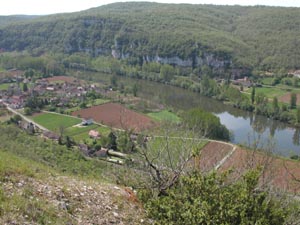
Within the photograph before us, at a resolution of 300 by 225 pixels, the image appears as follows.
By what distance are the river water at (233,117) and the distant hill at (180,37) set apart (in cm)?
1672

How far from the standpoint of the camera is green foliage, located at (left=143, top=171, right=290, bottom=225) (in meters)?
4.89

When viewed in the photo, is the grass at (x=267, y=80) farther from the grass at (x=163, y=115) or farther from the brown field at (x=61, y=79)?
the brown field at (x=61, y=79)

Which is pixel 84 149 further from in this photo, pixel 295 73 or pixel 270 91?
pixel 295 73

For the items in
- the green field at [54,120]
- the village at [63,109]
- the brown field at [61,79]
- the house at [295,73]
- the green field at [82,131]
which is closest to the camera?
the village at [63,109]

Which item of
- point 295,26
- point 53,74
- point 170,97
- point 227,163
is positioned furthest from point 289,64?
point 227,163

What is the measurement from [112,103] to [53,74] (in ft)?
76.0

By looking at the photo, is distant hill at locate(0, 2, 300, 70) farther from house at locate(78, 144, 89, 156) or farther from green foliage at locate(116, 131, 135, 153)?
green foliage at locate(116, 131, 135, 153)

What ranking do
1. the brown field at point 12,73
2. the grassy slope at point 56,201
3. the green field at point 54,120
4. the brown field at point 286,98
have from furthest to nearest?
1. the brown field at point 12,73
2. the brown field at point 286,98
3. the green field at point 54,120
4. the grassy slope at point 56,201

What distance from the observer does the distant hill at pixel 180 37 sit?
66625 millimetres

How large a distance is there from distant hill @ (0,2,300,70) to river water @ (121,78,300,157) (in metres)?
16.7

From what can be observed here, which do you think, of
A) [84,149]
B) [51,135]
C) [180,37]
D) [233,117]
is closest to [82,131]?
[51,135]

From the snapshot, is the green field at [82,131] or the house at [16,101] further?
the house at [16,101]

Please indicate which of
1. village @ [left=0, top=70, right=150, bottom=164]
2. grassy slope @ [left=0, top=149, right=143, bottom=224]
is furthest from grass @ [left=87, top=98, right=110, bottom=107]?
grassy slope @ [left=0, top=149, right=143, bottom=224]

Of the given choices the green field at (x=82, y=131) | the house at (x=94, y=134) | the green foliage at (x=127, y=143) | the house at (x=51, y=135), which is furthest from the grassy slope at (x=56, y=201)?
the green field at (x=82, y=131)
